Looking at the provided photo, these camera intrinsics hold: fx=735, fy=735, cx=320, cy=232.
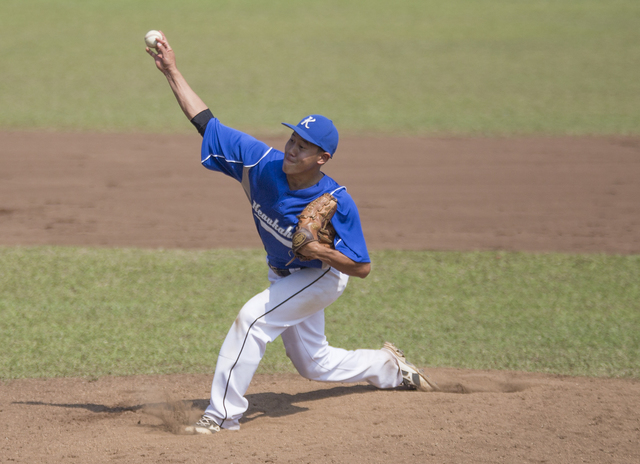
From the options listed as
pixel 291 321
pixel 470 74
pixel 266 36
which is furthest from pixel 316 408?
pixel 266 36

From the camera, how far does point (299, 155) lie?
4.01 meters

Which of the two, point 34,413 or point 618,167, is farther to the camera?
point 618,167

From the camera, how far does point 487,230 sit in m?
8.48

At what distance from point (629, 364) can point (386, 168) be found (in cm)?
591

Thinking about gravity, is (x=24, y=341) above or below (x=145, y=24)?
below

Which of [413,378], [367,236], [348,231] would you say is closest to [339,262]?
[348,231]

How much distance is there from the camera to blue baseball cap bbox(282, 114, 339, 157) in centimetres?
398

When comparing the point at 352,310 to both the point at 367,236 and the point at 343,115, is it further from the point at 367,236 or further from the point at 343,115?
the point at 343,115

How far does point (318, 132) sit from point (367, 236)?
4.42 metres

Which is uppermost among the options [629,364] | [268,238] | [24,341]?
[268,238]

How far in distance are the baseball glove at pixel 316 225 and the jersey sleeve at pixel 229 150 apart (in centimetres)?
50

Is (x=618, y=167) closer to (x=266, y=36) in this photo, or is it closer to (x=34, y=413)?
(x=34, y=413)

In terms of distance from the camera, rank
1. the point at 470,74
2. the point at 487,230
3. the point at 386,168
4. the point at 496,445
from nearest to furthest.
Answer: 1. the point at 496,445
2. the point at 487,230
3. the point at 386,168
4. the point at 470,74

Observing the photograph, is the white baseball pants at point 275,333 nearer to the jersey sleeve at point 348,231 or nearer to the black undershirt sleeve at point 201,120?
the jersey sleeve at point 348,231
